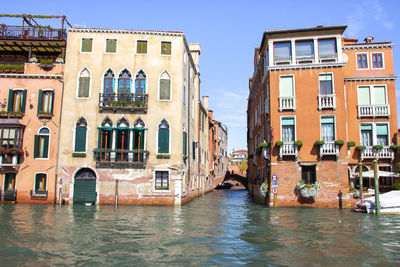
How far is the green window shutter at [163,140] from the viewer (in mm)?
22922

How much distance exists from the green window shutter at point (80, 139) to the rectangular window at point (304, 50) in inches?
582

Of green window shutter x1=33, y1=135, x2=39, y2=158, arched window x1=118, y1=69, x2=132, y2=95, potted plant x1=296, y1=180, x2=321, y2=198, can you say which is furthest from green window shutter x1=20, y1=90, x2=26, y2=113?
potted plant x1=296, y1=180, x2=321, y2=198

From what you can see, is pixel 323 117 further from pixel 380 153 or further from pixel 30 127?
pixel 30 127

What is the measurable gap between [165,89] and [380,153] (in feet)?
47.3

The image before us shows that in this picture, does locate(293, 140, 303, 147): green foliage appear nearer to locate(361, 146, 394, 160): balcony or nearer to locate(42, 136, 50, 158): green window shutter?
locate(361, 146, 394, 160): balcony

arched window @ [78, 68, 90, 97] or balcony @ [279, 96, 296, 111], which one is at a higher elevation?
arched window @ [78, 68, 90, 97]

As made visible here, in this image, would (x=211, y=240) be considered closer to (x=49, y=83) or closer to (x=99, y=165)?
(x=99, y=165)

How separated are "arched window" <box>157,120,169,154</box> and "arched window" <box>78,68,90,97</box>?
554 centimetres

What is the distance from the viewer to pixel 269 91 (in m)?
22.3

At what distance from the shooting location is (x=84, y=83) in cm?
2350

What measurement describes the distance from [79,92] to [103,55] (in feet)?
9.89

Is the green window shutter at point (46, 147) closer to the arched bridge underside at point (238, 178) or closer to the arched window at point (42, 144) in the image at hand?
the arched window at point (42, 144)

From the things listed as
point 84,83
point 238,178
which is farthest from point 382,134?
point 238,178

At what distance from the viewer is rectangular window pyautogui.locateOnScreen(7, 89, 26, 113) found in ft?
77.6
